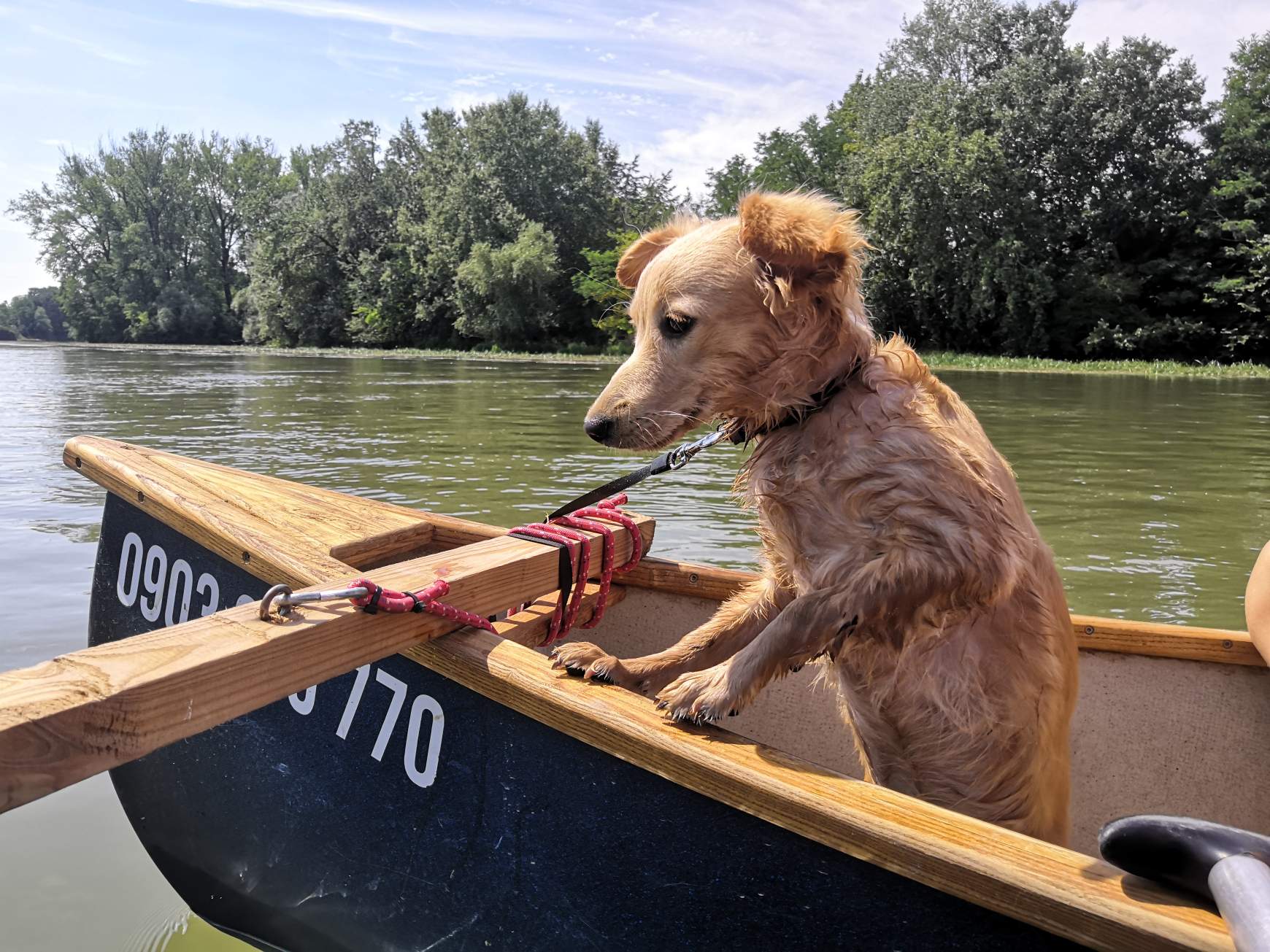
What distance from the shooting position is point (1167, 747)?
123 inches

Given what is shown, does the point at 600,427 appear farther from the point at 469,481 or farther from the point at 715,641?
the point at 469,481

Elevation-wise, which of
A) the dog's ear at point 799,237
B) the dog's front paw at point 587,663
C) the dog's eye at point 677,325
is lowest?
the dog's front paw at point 587,663

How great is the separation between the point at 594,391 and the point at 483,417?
21.4 ft

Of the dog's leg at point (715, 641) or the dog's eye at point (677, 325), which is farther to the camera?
the dog's leg at point (715, 641)

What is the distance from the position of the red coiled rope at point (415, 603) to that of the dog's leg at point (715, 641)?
0.26m

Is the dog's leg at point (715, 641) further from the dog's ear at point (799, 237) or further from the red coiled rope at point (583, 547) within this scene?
the dog's ear at point (799, 237)

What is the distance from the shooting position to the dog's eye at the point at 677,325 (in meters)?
2.48

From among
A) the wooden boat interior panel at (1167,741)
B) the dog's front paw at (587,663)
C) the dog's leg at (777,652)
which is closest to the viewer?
the dog's leg at (777,652)

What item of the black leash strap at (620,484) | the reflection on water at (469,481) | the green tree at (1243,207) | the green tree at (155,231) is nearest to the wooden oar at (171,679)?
the black leash strap at (620,484)

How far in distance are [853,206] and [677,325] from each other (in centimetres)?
3140

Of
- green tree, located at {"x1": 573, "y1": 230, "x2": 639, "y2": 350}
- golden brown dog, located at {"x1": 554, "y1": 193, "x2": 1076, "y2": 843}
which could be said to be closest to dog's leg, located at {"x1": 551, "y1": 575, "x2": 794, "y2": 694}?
golden brown dog, located at {"x1": 554, "y1": 193, "x2": 1076, "y2": 843}

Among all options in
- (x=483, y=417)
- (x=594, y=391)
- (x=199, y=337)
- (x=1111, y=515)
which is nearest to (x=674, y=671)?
(x=1111, y=515)

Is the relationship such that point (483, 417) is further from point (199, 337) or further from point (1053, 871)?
point (199, 337)

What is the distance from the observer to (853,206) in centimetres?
3192
